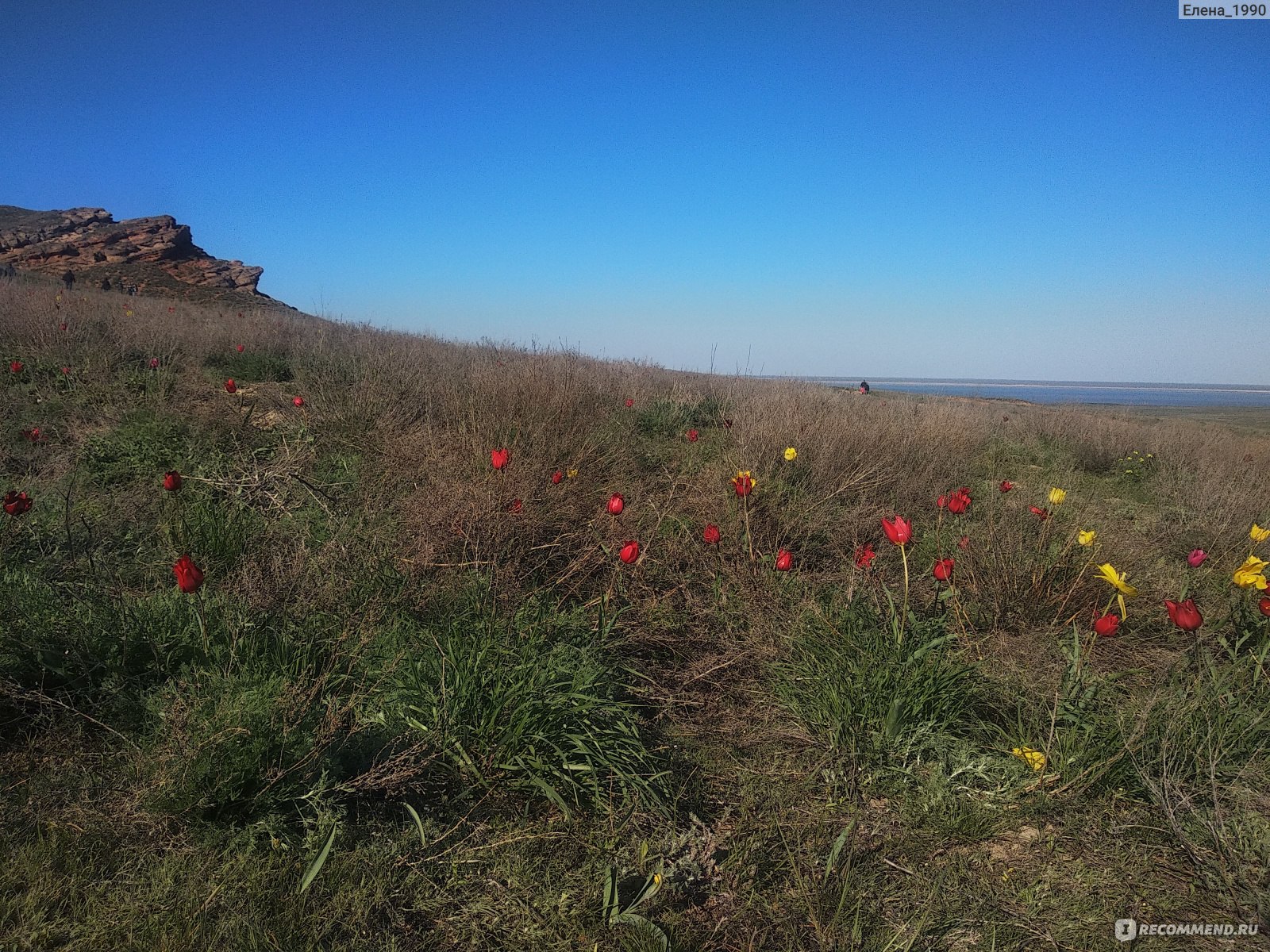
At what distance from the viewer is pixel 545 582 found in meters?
3.17

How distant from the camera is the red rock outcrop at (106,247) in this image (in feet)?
74.5

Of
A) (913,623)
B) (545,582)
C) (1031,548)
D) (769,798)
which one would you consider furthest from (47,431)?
(1031,548)

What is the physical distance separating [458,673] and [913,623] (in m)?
1.81

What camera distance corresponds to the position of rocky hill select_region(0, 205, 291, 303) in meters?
21.8

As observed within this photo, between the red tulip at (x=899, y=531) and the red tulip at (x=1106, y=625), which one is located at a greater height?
the red tulip at (x=899, y=531)

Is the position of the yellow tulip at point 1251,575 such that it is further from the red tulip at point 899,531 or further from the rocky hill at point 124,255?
the rocky hill at point 124,255

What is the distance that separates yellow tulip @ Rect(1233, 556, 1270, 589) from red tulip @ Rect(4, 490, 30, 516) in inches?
172

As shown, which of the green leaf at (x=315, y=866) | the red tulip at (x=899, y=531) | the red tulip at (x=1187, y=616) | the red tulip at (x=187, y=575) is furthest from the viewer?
the red tulip at (x=899, y=531)

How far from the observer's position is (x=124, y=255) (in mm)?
24375

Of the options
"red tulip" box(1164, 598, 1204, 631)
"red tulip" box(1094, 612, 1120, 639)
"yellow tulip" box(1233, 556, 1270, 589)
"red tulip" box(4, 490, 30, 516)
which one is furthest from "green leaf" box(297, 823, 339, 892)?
"yellow tulip" box(1233, 556, 1270, 589)

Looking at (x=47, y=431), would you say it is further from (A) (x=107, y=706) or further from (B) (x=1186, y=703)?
(B) (x=1186, y=703)

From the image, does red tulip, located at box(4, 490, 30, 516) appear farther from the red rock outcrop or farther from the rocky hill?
the red rock outcrop

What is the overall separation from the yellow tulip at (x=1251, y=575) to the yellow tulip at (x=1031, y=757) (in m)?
1.07

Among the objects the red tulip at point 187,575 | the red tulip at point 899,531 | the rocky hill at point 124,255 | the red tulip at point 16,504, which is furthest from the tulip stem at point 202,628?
the rocky hill at point 124,255
